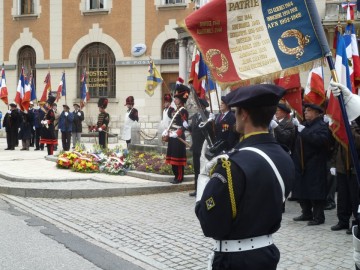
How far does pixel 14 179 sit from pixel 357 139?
311 inches

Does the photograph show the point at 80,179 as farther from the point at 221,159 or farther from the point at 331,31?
the point at 331,31

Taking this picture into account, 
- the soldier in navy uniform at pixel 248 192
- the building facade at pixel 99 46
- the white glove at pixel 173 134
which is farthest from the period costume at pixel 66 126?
the soldier in navy uniform at pixel 248 192

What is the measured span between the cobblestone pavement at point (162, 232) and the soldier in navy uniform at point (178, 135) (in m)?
0.85

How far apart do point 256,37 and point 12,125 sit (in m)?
17.9

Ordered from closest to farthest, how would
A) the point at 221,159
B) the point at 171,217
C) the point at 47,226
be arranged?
the point at 221,159, the point at 47,226, the point at 171,217

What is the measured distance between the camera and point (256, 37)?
4.70m

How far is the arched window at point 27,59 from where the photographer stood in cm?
3062

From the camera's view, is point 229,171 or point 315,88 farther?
point 315,88

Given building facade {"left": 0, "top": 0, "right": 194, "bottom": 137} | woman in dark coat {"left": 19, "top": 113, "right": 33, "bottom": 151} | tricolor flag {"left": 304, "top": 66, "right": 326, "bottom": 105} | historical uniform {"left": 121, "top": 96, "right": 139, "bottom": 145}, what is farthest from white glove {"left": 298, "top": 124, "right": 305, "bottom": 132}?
building facade {"left": 0, "top": 0, "right": 194, "bottom": 137}

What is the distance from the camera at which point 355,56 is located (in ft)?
22.7

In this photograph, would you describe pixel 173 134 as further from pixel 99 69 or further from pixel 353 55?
pixel 99 69

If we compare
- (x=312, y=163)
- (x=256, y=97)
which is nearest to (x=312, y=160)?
(x=312, y=163)

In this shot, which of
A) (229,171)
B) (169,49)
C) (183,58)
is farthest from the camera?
(169,49)

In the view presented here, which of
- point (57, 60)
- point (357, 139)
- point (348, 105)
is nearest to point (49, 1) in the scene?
point (57, 60)
